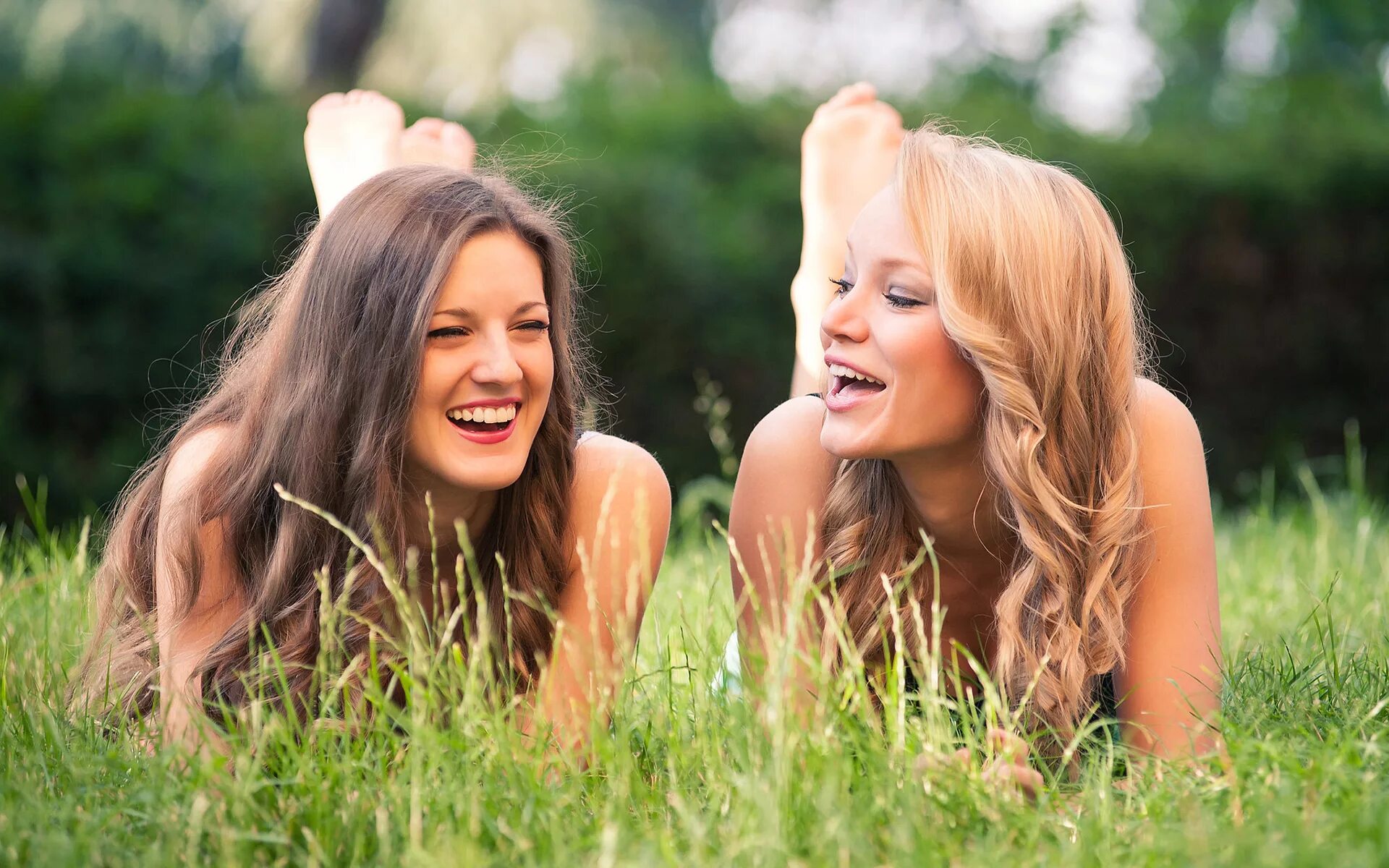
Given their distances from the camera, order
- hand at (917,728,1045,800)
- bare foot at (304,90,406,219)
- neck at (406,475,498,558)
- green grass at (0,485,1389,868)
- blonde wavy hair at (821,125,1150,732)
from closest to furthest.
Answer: green grass at (0,485,1389,868)
hand at (917,728,1045,800)
blonde wavy hair at (821,125,1150,732)
neck at (406,475,498,558)
bare foot at (304,90,406,219)

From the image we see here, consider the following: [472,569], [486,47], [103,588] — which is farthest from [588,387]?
[486,47]

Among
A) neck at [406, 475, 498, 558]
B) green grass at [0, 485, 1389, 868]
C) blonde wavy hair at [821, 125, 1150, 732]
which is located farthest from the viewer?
neck at [406, 475, 498, 558]

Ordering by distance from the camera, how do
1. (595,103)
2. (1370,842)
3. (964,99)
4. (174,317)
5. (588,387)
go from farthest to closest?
(964,99) → (595,103) → (174,317) → (588,387) → (1370,842)

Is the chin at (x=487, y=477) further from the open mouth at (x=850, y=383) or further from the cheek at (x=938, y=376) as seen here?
the cheek at (x=938, y=376)

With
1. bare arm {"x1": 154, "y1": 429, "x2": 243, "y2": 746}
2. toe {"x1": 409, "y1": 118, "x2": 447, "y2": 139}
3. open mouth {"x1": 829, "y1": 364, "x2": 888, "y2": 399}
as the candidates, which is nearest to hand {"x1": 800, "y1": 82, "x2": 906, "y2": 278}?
toe {"x1": 409, "y1": 118, "x2": 447, "y2": 139}

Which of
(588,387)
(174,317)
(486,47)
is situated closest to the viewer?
(588,387)

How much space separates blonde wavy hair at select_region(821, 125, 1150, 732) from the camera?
235 centimetres

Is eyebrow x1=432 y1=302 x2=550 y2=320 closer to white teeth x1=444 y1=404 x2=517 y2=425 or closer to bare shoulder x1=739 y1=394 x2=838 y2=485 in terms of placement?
white teeth x1=444 y1=404 x2=517 y2=425

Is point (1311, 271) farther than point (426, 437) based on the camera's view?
Yes

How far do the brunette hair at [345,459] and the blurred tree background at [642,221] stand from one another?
687 millimetres

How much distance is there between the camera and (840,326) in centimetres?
242

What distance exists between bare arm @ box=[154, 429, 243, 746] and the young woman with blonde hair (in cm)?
100

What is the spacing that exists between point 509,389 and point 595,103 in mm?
5552

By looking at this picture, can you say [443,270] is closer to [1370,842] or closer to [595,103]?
[1370,842]
